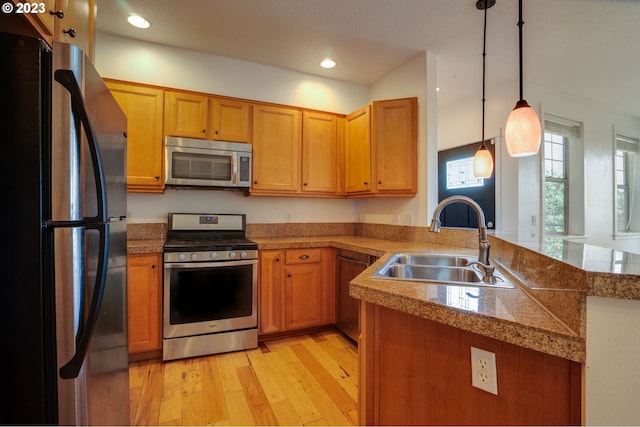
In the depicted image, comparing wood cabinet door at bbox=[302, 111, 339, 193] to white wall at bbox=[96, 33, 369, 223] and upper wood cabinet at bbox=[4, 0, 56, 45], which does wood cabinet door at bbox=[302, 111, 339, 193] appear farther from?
A: upper wood cabinet at bbox=[4, 0, 56, 45]

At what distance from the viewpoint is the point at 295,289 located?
265cm

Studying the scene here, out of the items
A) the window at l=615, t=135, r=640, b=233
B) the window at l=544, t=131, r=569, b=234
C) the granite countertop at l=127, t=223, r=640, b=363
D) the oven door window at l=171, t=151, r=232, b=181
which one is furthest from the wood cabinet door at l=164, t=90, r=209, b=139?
the window at l=615, t=135, r=640, b=233

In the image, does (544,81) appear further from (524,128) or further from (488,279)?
(488,279)

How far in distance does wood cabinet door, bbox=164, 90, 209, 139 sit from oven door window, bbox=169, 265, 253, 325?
1.22 metres

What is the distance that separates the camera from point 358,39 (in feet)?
8.27

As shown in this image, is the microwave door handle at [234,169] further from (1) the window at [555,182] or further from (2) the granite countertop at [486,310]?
(1) the window at [555,182]

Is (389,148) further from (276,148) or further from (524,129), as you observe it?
(524,129)

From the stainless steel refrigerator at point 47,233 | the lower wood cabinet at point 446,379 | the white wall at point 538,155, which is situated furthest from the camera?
the white wall at point 538,155

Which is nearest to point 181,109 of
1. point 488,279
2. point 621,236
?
point 488,279

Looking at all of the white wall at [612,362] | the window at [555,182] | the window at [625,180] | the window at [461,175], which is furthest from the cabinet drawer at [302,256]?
the window at [625,180]

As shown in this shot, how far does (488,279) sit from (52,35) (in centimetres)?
189

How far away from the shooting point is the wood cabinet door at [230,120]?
8.73ft

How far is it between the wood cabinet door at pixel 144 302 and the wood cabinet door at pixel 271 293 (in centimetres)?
79

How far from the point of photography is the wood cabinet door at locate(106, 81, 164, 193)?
2.40 m
